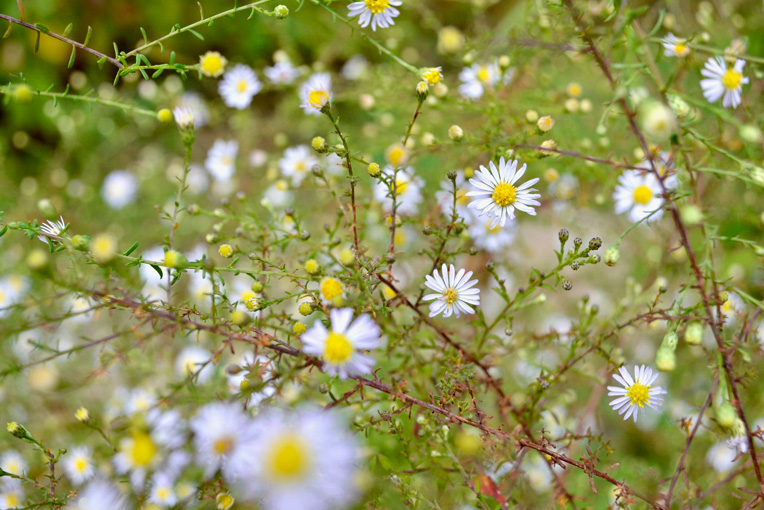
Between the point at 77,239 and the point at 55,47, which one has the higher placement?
the point at 55,47

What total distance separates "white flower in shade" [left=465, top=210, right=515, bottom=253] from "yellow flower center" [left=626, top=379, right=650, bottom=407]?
75 centimetres

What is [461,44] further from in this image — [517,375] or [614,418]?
[614,418]

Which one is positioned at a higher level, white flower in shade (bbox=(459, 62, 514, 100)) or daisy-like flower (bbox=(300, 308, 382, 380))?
white flower in shade (bbox=(459, 62, 514, 100))

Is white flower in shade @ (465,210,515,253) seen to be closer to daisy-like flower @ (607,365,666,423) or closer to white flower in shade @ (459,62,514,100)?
white flower in shade @ (459,62,514,100)

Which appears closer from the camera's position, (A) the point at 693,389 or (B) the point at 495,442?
(B) the point at 495,442

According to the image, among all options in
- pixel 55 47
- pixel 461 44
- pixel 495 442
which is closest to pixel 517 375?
pixel 495 442

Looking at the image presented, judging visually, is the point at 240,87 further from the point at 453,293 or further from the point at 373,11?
the point at 453,293

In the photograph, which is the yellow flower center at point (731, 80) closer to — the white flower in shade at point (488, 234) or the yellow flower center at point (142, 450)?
the white flower in shade at point (488, 234)

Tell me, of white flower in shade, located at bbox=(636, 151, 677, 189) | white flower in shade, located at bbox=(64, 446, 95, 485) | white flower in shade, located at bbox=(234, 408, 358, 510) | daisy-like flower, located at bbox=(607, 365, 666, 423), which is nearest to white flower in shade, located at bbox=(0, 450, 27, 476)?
white flower in shade, located at bbox=(64, 446, 95, 485)

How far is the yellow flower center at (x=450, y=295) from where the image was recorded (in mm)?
1172

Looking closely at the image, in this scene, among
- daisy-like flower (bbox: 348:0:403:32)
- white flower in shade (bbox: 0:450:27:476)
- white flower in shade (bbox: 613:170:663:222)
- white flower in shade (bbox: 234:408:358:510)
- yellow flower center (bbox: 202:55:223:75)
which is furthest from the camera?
white flower in shade (bbox: 0:450:27:476)

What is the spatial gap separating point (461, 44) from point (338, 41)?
1.15 meters

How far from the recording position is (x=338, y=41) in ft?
9.07

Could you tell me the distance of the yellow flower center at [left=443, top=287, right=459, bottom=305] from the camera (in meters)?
1.17
